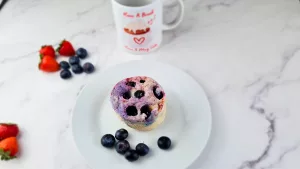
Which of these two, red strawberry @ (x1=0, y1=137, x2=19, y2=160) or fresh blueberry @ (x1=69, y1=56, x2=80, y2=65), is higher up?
fresh blueberry @ (x1=69, y1=56, x2=80, y2=65)

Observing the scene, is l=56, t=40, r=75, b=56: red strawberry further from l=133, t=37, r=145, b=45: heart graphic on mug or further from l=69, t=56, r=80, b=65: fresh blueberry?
l=133, t=37, r=145, b=45: heart graphic on mug

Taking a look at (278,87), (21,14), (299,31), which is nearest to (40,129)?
(21,14)

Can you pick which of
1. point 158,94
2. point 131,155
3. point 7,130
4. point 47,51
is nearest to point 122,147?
point 131,155

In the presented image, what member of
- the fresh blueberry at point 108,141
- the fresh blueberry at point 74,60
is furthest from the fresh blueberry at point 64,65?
the fresh blueberry at point 108,141

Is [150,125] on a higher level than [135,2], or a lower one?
lower

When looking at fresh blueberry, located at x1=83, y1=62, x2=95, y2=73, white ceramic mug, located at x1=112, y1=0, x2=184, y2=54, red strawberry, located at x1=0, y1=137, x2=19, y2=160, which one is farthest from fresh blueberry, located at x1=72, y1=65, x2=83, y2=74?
red strawberry, located at x1=0, y1=137, x2=19, y2=160

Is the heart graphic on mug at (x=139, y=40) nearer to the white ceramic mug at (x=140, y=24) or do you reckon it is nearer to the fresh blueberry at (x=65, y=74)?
the white ceramic mug at (x=140, y=24)

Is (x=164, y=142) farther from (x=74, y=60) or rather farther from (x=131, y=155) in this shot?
(x=74, y=60)
